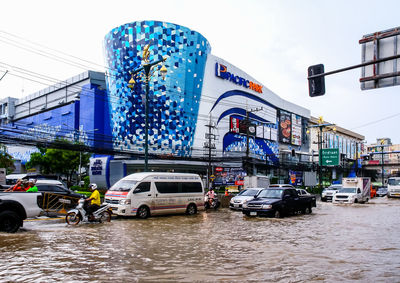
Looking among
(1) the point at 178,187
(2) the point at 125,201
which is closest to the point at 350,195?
(1) the point at 178,187

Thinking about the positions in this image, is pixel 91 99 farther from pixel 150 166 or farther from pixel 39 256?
pixel 39 256

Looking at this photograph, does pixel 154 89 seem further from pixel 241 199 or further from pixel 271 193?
pixel 271 193

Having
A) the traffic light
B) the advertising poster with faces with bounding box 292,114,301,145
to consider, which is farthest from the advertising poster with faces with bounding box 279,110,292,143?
the traffic light

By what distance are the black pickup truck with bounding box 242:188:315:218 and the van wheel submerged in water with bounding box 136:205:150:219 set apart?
513 centimetres

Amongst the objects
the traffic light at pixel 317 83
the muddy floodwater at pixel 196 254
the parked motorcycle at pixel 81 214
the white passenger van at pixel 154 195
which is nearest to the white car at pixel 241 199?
the white passenger van at pixel 154 195

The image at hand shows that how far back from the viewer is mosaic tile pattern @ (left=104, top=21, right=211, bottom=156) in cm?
5659

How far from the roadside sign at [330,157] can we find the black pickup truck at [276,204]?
33110mm

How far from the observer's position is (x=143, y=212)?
17.8 m

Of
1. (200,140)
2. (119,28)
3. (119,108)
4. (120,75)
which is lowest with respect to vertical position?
(200,140)

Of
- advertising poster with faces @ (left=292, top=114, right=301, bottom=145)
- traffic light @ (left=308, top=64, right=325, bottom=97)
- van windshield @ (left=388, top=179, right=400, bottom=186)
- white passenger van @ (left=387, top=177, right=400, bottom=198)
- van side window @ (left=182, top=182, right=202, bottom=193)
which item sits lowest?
white passenger van @ (left=387, top=177, right=400, bottom=198)

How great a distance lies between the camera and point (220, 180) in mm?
63750

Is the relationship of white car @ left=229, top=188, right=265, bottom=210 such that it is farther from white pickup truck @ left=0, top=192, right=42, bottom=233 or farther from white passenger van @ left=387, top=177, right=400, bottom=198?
white passenger van @ left=387, top=177, right=400, bottom=198

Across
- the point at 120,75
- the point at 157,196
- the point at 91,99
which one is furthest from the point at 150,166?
the point at 157,196

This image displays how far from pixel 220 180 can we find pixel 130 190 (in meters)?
46.9
